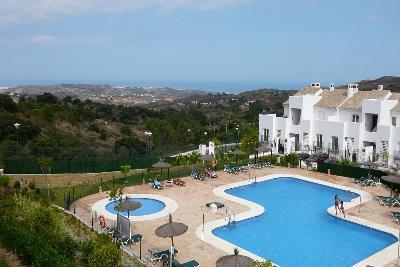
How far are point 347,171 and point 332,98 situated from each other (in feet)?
34.9

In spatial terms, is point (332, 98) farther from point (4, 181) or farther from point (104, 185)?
point (4, 181)

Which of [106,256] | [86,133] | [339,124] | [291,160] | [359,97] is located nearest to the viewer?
[106,256]

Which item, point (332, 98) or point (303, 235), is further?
point (332, 98)

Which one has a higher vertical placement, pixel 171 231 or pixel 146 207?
pixel 171 231

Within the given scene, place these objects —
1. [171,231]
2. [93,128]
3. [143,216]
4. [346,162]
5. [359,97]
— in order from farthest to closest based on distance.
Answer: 1. [93,128]
2. [359,97]
3. [346,162]
4. [143,216]
5. [171,231]

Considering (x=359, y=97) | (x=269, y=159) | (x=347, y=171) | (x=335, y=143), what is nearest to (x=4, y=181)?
(x=269, y=159)

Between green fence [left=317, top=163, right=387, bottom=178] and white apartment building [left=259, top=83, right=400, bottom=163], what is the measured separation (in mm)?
3840

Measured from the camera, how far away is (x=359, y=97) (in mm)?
38500

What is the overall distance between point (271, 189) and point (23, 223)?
17.1 metres

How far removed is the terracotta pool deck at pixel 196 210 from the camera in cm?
1767

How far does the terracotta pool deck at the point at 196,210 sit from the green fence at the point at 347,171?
59 centimetres

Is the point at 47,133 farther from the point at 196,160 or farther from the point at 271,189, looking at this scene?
the point at 271,189

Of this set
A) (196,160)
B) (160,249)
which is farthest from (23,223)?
(196,160)

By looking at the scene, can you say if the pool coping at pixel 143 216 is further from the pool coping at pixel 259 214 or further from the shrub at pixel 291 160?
the shrub at pixel 291 160
